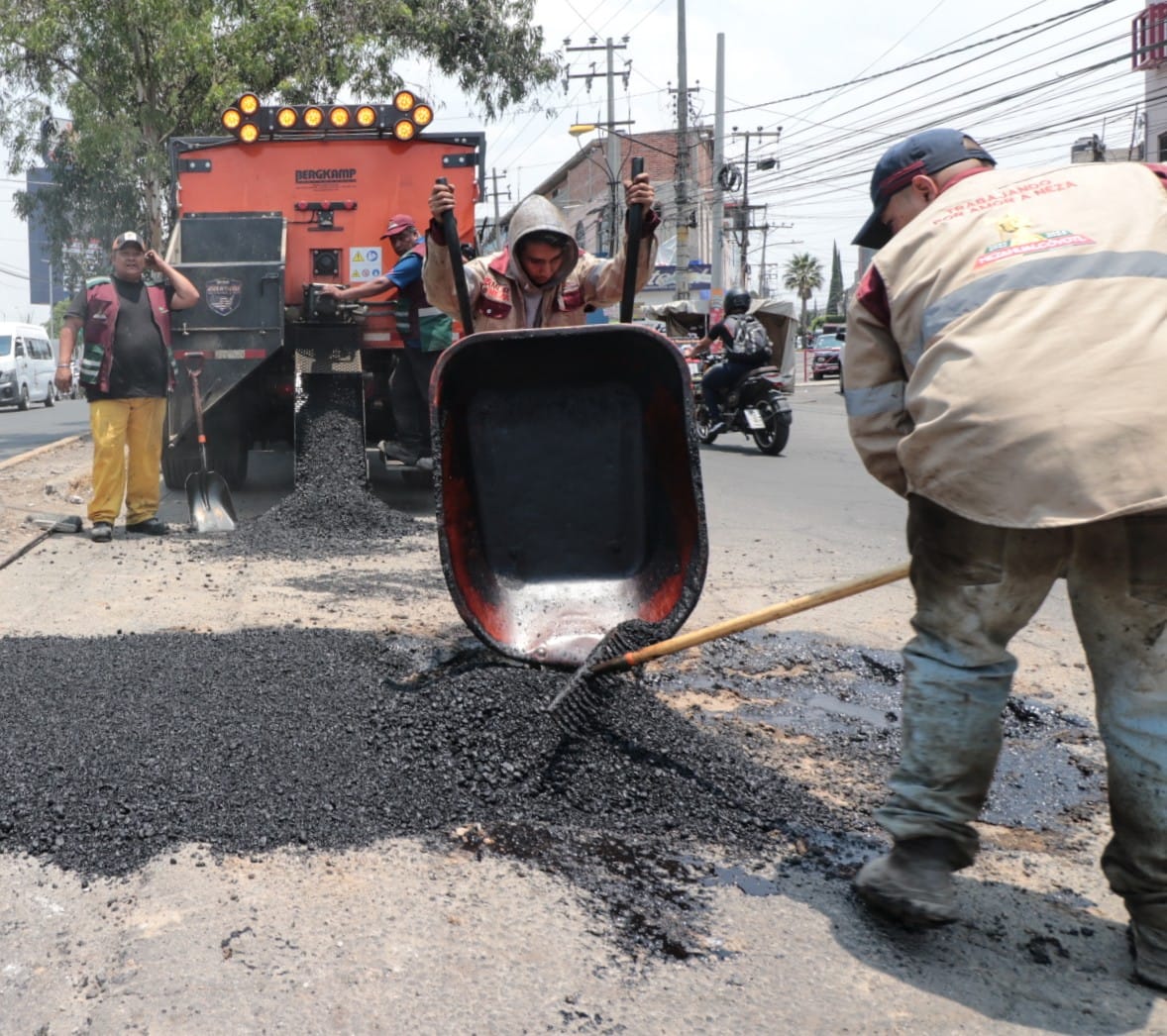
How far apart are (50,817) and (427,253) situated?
8.03 feet

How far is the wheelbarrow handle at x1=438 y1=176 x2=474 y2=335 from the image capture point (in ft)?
14.6

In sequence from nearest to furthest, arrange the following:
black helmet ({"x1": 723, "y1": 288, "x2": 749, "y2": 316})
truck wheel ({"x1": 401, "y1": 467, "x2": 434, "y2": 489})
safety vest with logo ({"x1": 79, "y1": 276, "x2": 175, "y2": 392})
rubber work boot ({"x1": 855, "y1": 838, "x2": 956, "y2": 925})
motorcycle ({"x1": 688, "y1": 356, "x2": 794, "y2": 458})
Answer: rubber work boot ({"x1": 855, "y1": 838, "x2": 956, "y2": 925})
safety vest with logo ({"x1": 79, "y1": 276, "x2": 175, "y2": 392})
truck wheel ({"x1": 401, "y1": 467, "x2": 434, "y2": 489})
black helmet ({"x1": 723, "y1": 288, "x2": 749, "y2": 316})
motorcycle ({"x1": 688, "y1": 356, "x2": 794, "y2": 458})

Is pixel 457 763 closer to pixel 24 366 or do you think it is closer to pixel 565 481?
pixel 565 481

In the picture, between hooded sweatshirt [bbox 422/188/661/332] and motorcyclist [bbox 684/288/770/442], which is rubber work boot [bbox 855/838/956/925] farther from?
motorcyclist [bbox 684/288/770/442]

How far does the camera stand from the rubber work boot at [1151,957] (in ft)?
7.77

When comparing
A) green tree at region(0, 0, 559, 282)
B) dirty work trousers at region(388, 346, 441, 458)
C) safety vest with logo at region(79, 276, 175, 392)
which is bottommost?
dirty work trousers at region(388, 346, 441, 458)

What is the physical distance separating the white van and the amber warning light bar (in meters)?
20.4

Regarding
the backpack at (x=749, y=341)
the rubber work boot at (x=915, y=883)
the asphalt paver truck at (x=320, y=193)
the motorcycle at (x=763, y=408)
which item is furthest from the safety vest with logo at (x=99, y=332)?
the motorcycle at (x=763, y=408)

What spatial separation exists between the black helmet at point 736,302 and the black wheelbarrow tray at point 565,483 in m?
8.72

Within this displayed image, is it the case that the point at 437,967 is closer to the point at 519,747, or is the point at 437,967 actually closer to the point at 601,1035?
the point at 601,1035

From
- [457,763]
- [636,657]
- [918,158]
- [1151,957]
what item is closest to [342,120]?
[636,657]

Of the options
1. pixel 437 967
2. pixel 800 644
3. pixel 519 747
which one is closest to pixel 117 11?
pixel 800 644

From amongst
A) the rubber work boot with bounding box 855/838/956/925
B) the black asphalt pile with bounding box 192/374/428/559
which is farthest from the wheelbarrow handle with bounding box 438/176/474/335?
the black asphalt pile with bounding box 192/374/428/559

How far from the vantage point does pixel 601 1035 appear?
2.20m
